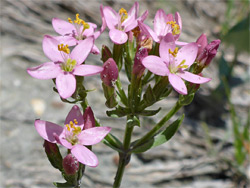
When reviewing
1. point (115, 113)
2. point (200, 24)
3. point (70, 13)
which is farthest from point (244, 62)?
point (115, 113)

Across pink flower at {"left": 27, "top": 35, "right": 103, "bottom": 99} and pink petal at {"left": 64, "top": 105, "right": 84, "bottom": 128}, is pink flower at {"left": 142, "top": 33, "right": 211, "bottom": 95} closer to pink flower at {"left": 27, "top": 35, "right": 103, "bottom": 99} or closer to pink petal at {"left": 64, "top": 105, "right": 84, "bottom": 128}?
pink flower at {"left": 27, "top": 35, "right": 103, "bottom": 99}

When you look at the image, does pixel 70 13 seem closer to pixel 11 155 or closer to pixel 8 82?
pixel 8 82

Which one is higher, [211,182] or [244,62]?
[244,62]

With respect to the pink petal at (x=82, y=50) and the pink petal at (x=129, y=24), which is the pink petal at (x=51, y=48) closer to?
the pink petal at (x=82, y=50)

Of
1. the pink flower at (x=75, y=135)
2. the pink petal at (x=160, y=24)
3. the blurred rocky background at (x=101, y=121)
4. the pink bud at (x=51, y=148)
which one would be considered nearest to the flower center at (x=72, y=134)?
the pink flower at (x=75, y=135)

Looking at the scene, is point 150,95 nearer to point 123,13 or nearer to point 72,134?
point 72,134

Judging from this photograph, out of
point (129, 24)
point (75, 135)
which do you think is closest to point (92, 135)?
point (75, 135)
